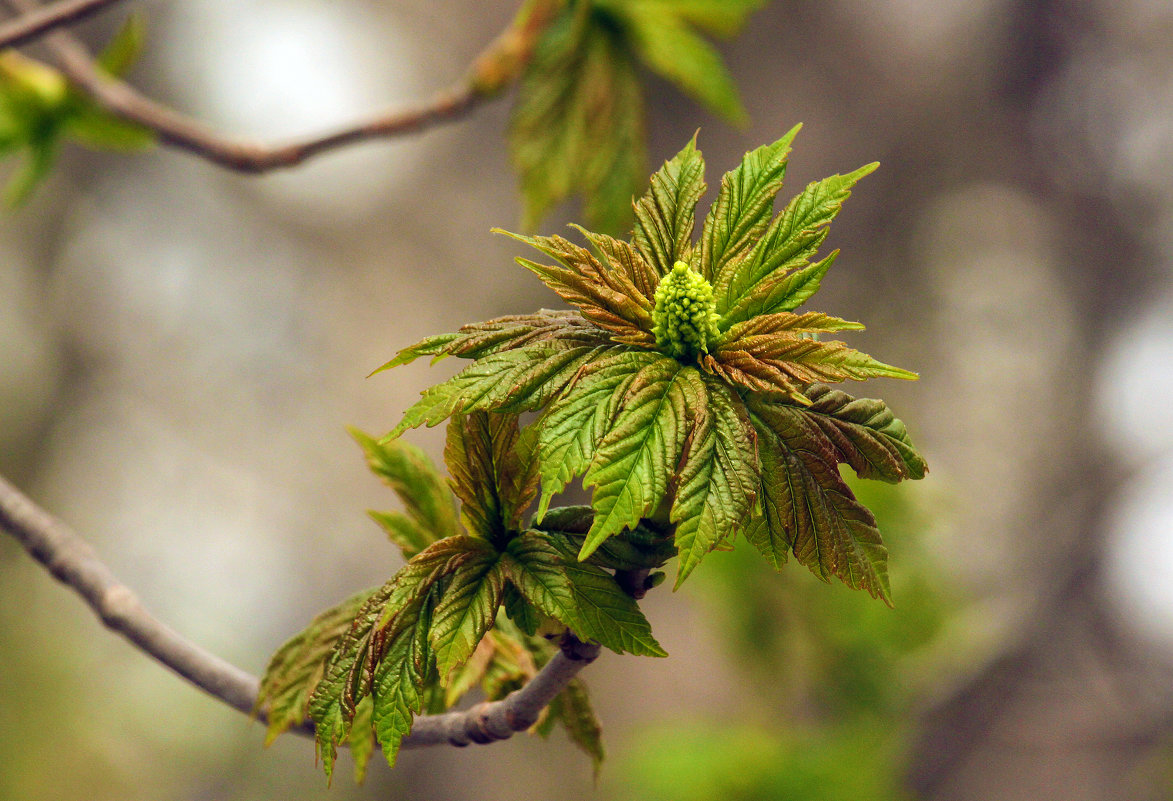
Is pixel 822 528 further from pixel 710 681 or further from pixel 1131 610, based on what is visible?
pixel 1131 610

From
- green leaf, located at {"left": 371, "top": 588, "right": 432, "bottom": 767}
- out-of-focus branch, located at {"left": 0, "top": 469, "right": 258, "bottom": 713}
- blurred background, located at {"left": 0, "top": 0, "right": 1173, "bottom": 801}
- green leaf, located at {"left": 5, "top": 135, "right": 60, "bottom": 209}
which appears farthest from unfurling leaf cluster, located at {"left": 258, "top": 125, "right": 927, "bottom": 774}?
blurred background, located at {"left": 0, "top": 0, "right": 1173, "bottom": 801}

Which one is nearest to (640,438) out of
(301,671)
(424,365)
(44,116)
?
(301,671)

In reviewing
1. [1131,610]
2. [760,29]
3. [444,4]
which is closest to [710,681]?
[1131,610]

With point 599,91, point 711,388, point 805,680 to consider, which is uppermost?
point 599,91

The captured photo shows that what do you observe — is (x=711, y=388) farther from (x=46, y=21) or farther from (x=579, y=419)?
(x=46, y=21)

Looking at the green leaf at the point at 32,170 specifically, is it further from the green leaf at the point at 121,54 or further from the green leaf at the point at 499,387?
the green leaf at the point at 499,387

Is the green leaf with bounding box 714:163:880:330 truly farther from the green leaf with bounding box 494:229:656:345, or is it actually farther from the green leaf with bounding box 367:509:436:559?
the green leaf with bounding box 367:509:436:559
